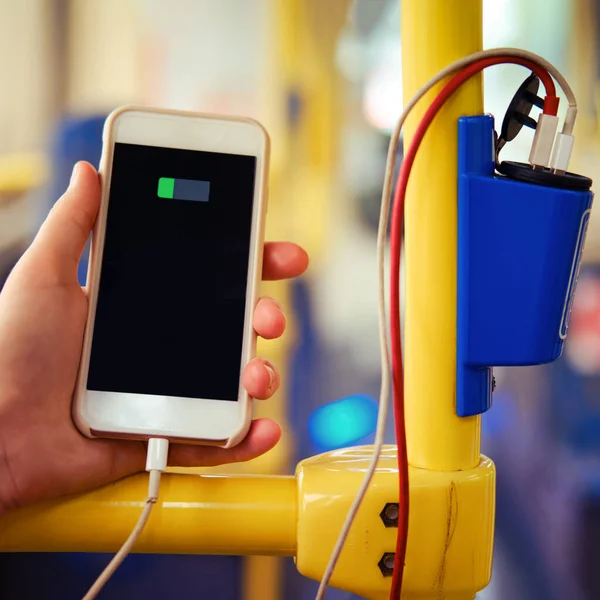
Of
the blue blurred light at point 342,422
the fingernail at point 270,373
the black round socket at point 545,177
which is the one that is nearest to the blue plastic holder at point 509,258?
the black round socket at point 545,177

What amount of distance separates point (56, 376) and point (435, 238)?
9.9 inches

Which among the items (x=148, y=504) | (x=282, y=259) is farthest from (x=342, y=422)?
(x=148, y=504)

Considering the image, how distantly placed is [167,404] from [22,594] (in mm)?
1043

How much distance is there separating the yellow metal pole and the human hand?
103 mm

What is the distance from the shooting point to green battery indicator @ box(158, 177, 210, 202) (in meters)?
0.41

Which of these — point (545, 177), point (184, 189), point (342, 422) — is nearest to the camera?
point (545, 177)

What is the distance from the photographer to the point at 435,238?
0.34 metres

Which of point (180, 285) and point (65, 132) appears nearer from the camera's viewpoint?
point (180, 285)

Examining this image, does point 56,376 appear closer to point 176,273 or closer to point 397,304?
point 176,273

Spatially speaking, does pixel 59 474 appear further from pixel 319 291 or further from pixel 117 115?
pixel 319 291

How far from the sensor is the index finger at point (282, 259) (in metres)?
0.48

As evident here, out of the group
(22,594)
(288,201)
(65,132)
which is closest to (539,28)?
(288,201)

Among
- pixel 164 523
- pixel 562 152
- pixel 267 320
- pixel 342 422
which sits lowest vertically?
pixel 342 422

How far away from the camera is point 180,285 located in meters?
0.41
